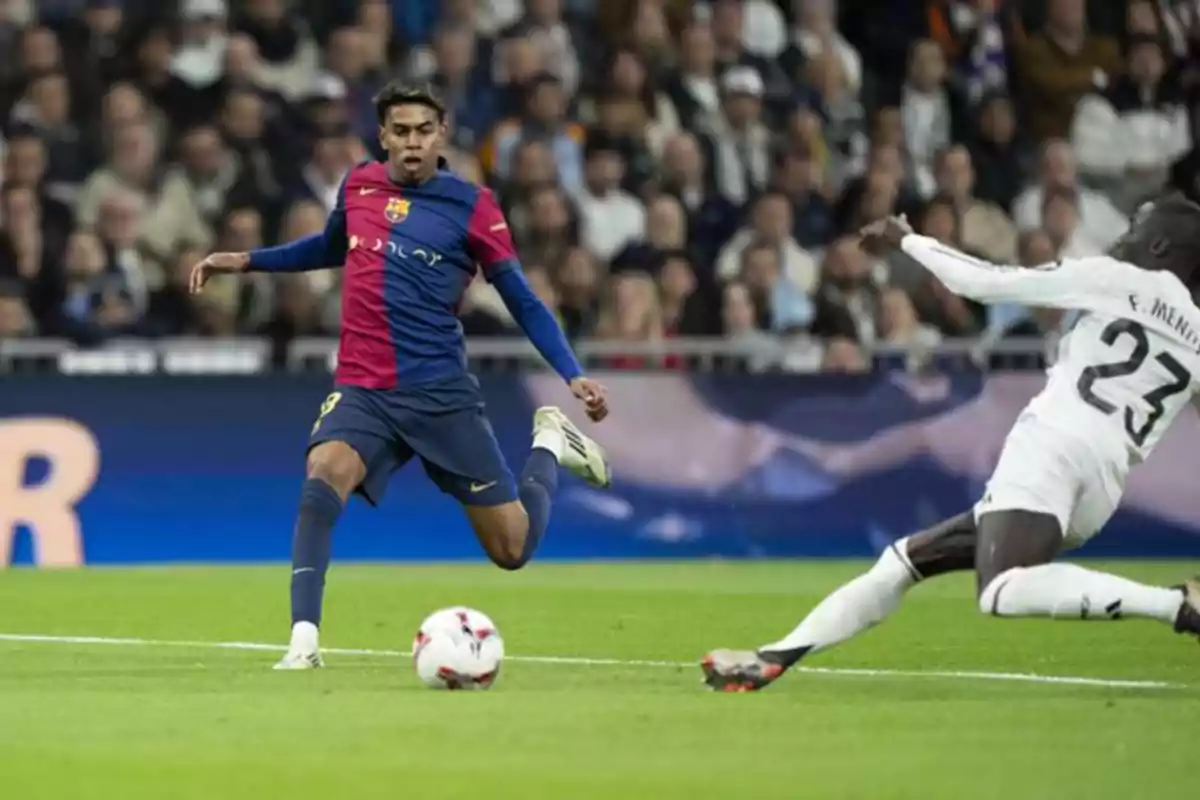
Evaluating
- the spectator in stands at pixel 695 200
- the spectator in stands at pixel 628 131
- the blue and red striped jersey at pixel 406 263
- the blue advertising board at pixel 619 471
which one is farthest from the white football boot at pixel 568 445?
the spectator in stands at pixel 628 131

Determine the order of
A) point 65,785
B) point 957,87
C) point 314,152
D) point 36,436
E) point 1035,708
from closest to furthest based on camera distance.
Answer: point 65,785
point 1035,708
point 36,436
point 314,152
point 957,87

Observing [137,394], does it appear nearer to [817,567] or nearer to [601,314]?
[601,314]

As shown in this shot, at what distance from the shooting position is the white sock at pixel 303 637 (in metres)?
11.1

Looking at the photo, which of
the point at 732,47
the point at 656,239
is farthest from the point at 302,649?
the point at 732,47

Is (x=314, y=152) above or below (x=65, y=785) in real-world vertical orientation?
above

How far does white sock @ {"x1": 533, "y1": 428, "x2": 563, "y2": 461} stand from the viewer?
42.7ft

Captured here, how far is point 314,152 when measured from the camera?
2031 cm

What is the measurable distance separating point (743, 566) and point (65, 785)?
488 inches

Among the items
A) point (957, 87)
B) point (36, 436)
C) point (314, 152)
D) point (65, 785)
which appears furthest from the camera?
point (957, 87)

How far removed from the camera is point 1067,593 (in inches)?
379

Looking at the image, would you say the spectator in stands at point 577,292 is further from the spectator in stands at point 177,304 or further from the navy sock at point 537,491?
the navy sock at point 537,491

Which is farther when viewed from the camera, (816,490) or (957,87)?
(957,87)

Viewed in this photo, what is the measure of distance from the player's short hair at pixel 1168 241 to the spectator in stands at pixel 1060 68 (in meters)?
13.9

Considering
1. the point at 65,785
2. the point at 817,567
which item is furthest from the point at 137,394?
the point at 65,785
